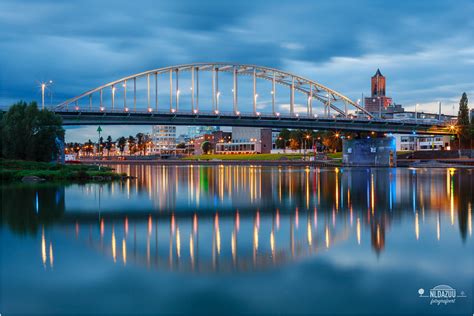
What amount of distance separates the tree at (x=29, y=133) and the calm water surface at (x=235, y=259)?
141 ft

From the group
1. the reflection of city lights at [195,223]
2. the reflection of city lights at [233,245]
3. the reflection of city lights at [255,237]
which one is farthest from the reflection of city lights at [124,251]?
the reflection of city lights at [255,237]

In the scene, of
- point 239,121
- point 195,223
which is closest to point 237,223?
point 195,223

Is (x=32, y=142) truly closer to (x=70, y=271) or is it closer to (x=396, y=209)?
(x=396, y=209)

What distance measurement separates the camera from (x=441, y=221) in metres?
23.1

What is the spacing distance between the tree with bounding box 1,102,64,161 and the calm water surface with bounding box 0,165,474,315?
42.9 m

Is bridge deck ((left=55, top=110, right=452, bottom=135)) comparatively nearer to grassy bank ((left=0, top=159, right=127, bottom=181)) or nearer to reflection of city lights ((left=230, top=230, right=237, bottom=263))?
grassy bank ((left=0, top=159, right=127, bottom=181))

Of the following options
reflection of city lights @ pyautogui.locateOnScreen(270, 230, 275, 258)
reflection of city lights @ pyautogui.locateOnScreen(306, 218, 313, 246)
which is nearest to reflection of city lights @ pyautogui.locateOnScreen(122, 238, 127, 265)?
reflection of city lights @ pyautogui.locateOnScreen(270, 230, 275, 258)

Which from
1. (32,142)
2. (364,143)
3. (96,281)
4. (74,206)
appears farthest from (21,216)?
(364,143)

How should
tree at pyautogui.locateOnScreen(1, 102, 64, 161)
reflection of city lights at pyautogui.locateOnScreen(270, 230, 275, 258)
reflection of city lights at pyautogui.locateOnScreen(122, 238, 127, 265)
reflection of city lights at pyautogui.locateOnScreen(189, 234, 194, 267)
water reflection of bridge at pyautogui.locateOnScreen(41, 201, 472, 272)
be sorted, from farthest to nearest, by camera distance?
tree at pyautogui.locateOnScreen(1, 102, 64, 161) → reflection of city lights at pyautogui.locateOnScreen(270, 230, 275, 258) → reflection of city lights at pyautogui.locateOnScreen(189, 234, 194, 267) → water reflection of bridge at pyautogui.locateOnScreen(41, 201, 472, 272) → reflection of city lights at pyautogui.locateOnScreen(122, 238, 127, 265)

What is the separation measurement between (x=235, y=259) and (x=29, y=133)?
59081 mm

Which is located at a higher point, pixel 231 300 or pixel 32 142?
pixel 32 142

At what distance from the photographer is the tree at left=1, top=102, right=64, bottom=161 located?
6800 centimetres

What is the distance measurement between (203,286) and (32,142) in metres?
61.1

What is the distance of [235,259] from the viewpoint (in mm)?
15609
